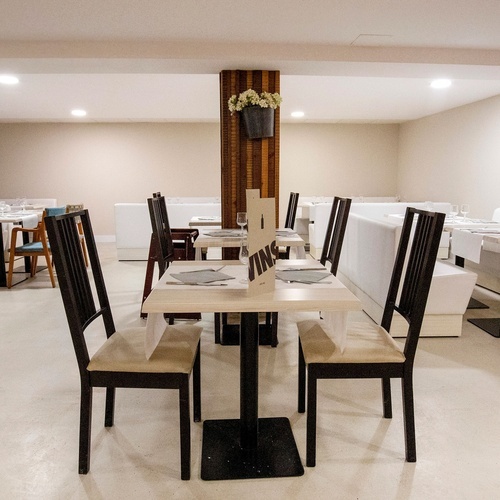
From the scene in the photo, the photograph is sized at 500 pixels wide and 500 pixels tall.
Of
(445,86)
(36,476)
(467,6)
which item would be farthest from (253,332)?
(445,86)

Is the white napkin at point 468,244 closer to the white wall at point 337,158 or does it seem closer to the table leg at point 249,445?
the table leg at point 249,445

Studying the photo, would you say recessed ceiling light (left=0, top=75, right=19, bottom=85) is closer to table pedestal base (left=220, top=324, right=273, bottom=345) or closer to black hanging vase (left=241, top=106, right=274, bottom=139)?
black hanging vase (left=241, top=106, right=274, bottom=139)

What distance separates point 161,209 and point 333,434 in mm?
2130

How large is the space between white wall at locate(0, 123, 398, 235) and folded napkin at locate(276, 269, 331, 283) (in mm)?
6914

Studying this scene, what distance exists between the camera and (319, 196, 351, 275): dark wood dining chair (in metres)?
2.93

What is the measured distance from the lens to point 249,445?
6.38 feet

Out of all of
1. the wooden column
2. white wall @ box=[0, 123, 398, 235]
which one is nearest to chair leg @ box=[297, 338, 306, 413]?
the wooden column

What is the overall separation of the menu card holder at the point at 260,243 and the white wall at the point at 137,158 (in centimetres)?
725

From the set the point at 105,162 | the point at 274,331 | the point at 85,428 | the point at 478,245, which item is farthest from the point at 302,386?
the point at 105,162

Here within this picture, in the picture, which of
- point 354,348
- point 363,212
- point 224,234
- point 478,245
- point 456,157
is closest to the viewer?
point 354,348

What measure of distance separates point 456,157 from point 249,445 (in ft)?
20.6

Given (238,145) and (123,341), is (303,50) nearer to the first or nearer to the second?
(238,145)

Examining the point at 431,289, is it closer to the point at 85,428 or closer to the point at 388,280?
the point at 388,280

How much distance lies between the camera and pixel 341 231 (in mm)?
2951
